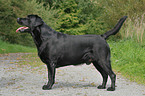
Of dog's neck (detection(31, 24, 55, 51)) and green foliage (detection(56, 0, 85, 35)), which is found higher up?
dog's neck (detection(31, 24, 55, 51))

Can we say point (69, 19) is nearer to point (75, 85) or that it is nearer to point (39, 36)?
point (75, 85)

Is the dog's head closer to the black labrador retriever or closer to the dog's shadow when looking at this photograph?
the black labrador retriever

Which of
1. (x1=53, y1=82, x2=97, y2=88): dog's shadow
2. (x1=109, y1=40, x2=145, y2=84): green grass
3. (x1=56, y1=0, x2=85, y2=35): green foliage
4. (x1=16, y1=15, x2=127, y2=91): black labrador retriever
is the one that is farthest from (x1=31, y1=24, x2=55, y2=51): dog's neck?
(x1=56, y1=0, x2=85, y2=35): green foliage

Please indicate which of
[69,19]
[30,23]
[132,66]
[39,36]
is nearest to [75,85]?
[39,36]

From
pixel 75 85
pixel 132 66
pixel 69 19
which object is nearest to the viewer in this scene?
pixel 75 85

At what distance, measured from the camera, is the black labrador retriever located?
18.3ft

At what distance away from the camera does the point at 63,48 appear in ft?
18.8

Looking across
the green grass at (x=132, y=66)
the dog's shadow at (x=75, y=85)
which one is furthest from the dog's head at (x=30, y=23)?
the green grass at (x=132, y=66)

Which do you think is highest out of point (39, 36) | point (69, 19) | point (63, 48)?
point (39, 36)

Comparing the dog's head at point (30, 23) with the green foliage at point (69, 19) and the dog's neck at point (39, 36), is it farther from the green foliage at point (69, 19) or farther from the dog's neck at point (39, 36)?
the green foliage at point (69, 19)

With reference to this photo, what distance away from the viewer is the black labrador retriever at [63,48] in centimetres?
557

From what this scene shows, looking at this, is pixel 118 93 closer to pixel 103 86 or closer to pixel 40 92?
pixel 103 86

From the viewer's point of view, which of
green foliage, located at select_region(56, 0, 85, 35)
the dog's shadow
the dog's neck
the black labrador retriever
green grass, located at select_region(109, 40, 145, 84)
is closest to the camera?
the black labrador retriever

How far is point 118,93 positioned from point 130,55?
4895mm
